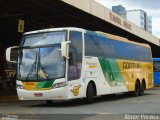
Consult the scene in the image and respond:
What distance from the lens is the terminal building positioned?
2789 cm

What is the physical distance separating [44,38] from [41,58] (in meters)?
0.89

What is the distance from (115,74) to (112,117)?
30.6 feet

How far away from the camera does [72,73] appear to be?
18.7 metres

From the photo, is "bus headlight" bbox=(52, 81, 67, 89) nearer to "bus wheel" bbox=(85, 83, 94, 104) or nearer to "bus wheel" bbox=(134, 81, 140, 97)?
"bus wheel" bbox=(85, 83, 94, 104)

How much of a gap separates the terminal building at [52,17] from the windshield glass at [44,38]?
21.9 feet

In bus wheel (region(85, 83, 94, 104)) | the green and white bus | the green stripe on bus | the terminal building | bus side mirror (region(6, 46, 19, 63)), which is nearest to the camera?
the green and white bus

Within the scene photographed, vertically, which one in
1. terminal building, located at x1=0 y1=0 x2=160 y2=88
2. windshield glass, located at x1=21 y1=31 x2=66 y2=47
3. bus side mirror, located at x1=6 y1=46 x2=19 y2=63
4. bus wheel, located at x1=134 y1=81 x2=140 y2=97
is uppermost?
terminal building, located at x1=0 y1=0 x2=160 y2=88

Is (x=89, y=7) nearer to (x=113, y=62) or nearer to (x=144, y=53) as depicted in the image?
(x=144, y=53)

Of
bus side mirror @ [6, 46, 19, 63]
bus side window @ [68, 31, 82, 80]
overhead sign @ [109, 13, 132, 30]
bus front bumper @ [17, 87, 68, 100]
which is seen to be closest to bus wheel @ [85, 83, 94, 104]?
bus side window @ [68, 31, 82, 80]

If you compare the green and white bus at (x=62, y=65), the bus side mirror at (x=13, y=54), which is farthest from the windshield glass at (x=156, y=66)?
the bus side mirror at (x=13, y=54)

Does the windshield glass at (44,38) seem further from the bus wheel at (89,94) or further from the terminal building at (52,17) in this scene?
the terminal building at (52,17)

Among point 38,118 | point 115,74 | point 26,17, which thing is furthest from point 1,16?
point 38,118

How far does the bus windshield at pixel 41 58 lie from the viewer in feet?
60.0

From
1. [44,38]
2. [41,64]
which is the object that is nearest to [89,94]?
[41,64]
